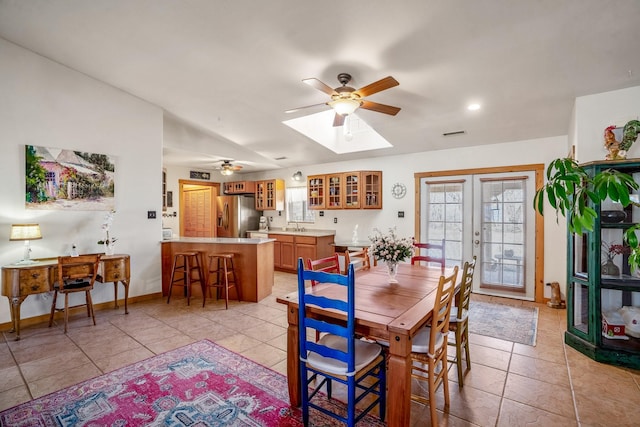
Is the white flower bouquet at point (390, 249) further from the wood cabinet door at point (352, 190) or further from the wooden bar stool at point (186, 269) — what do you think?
the wood cabinet door at point (352, 190)

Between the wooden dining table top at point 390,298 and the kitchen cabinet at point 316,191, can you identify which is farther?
the kitchen cabinet at point 316,191

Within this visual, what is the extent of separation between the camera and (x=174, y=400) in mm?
2188

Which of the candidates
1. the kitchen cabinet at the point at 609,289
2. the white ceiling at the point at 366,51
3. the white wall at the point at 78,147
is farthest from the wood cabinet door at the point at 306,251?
the kitchen cabinet at the point at 609,289

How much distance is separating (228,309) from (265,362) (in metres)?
1.67

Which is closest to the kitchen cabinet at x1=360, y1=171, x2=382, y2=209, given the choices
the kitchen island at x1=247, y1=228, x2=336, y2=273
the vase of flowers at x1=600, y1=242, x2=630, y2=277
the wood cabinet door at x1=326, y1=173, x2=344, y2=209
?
the wood cabinet door at x1=326, y1=173, x2=344, y2=209

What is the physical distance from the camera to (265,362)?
2.72m

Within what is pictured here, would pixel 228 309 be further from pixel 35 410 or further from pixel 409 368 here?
pixel 409 368

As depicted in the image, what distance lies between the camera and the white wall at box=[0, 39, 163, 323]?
138 inches

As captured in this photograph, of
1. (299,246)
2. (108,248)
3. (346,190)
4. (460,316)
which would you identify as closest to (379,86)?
(460,316)

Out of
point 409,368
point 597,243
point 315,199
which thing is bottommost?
point 409,368

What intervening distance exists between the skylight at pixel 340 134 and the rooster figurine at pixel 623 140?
2891 millimetres

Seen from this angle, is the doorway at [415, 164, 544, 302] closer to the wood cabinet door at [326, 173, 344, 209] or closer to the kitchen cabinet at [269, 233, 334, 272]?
the wood cabinet door at [326, 173, 344, 209]

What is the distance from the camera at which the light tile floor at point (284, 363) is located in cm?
207

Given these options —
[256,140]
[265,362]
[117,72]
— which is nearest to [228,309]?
[265,362]
